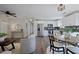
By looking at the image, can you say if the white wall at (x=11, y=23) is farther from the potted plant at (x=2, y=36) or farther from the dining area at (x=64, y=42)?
the dining area at (x=64, y=42)

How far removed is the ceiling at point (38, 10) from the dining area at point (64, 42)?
32 cm

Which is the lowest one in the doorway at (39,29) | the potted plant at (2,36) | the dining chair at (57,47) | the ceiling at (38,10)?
the dining chair at (57,47)

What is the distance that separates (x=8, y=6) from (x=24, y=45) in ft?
2.38

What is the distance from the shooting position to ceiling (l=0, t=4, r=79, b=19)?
2.19 m

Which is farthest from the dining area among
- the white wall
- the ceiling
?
the white wall

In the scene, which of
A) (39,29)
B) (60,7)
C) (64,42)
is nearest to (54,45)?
(64,42)

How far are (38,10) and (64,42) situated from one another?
0.71m

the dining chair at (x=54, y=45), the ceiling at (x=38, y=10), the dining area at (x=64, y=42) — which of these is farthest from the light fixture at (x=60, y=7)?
the dining chair at (x=54, y=45)

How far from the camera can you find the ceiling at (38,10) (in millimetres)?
2189

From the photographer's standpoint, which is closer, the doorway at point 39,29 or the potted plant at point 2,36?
the potted plant at point 2,36

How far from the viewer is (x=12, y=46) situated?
2254mm

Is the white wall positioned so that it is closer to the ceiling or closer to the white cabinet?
the white cabinet

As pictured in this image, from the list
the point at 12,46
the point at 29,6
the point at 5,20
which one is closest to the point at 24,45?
the point at 12,46

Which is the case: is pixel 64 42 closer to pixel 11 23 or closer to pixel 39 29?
pixel 39 29
